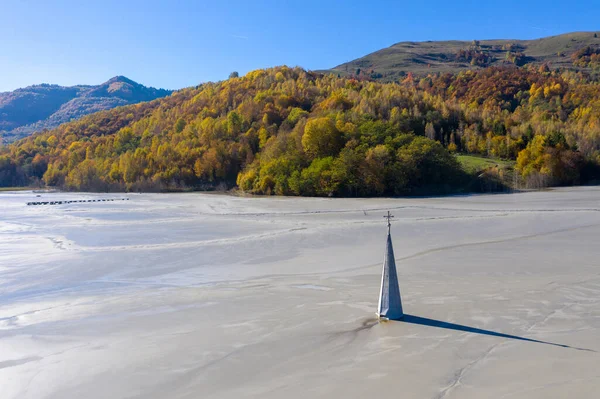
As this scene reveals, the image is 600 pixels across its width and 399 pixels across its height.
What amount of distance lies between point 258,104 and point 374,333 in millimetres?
85493

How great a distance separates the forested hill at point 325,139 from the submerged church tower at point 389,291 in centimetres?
4239

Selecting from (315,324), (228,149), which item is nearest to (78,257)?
(315,324)

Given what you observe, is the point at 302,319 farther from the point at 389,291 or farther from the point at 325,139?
the point at 325,139

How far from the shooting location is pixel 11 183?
113 m

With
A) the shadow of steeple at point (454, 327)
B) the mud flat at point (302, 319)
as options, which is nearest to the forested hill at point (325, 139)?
the mud flat at point (302, 319)

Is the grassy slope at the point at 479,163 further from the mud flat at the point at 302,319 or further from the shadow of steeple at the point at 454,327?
the shadow of steeple at the point at 454,327

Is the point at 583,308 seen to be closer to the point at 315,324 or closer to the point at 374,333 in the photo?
the point at 374,333

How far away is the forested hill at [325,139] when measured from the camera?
53.9m

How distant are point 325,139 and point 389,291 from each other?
51875mm

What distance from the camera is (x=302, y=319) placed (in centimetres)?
983

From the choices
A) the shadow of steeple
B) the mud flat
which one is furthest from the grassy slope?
the shadow of steeple

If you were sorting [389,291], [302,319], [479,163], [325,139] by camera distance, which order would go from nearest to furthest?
1. [389,291]
2. [302,319]
3. [479,163]
4. [325,139]

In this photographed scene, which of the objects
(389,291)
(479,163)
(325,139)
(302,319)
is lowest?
(302,319)

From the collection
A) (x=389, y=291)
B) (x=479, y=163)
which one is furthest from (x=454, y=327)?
(x=479, y=163)
